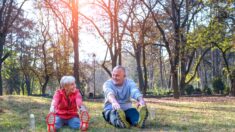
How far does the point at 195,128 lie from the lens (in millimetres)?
5605

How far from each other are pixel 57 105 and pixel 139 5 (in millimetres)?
22612

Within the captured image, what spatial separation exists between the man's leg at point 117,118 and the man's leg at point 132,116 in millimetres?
229

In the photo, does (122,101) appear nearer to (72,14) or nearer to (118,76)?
(118,76)

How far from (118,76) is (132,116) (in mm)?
730

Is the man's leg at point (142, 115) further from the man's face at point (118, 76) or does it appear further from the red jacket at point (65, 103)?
the red jacket at point (65, 103)

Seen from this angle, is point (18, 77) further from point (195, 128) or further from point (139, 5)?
point (195, 128)

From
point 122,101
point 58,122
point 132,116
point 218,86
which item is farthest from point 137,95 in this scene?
point 218,86

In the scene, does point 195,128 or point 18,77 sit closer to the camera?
point 195,128

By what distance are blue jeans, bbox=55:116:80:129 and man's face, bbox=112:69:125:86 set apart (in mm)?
933

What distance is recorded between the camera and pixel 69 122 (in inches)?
229

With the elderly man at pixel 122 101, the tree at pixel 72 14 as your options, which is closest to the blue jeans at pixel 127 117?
the elderly man at pixel 122 101

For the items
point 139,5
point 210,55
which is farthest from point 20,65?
point 210,55

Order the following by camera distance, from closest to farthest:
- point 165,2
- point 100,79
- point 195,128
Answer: point 195,128 < point 165,2 < point 100,79

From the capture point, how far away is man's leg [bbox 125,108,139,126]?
576 cm
